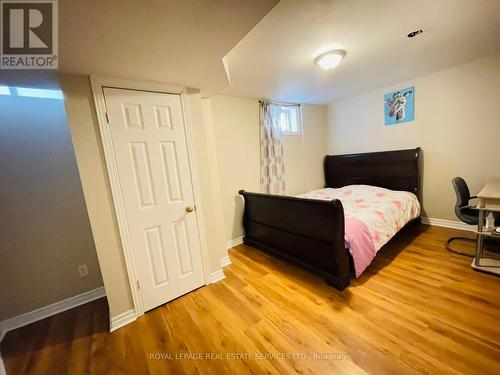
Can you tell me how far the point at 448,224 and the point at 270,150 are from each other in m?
3.03

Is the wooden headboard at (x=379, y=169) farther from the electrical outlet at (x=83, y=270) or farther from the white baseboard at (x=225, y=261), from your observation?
the electrical outlet at (x=83, y=270)

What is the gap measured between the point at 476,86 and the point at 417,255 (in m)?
2.39

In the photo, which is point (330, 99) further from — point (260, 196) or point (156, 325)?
point (156, 325)

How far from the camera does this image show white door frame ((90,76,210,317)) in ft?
5.34

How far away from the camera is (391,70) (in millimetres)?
2709

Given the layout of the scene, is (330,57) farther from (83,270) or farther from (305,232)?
(83,270)

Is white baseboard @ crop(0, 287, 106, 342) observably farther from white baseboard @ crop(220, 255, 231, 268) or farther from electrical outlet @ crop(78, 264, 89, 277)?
white baseboard @ crop(220, 255, 231, 268)

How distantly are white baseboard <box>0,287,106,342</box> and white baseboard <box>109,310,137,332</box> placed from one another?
0.67 meters

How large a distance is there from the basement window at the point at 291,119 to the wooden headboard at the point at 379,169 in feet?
3.22

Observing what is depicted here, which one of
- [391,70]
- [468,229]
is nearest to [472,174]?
[468,229]

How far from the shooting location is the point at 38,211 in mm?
1937
